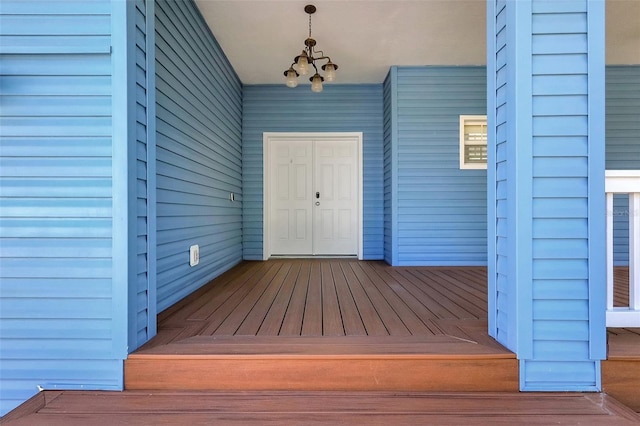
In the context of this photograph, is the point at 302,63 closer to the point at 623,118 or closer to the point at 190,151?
the point at 190,151

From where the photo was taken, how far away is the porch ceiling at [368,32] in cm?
267

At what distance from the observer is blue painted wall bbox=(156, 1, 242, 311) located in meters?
2.02

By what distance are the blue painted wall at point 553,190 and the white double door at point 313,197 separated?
3.10 m

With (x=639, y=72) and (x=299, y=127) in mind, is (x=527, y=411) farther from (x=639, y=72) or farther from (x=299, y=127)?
(x=639, y=72)

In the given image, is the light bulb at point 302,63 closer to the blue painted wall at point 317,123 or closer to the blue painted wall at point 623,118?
the blue painted wall at point 317,123

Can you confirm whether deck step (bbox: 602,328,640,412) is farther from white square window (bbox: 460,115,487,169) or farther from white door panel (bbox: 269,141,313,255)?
white door panel (bbox: 269,141,313,255)

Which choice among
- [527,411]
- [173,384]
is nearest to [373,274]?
[527,411]

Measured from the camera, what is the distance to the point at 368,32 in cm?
306

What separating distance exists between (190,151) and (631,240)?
9.39 feet

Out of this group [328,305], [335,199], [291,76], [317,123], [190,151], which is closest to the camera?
[328,305]

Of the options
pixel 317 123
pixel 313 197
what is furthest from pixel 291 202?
pixel 317 123

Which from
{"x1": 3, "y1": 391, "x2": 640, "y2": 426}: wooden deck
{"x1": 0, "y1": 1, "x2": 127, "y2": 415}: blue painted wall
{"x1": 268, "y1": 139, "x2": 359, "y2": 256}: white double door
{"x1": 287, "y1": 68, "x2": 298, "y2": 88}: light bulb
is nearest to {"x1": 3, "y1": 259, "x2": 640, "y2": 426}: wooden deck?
{"x1": 3, "y1": 391, "x2": 640, "y2": 426}: wooden deck

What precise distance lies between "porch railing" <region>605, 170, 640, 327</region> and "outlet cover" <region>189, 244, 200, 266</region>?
8.59 ft

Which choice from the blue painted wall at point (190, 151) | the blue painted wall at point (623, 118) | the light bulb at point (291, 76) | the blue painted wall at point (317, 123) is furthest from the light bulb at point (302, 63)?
the blue painted wall at point (623, 118)
